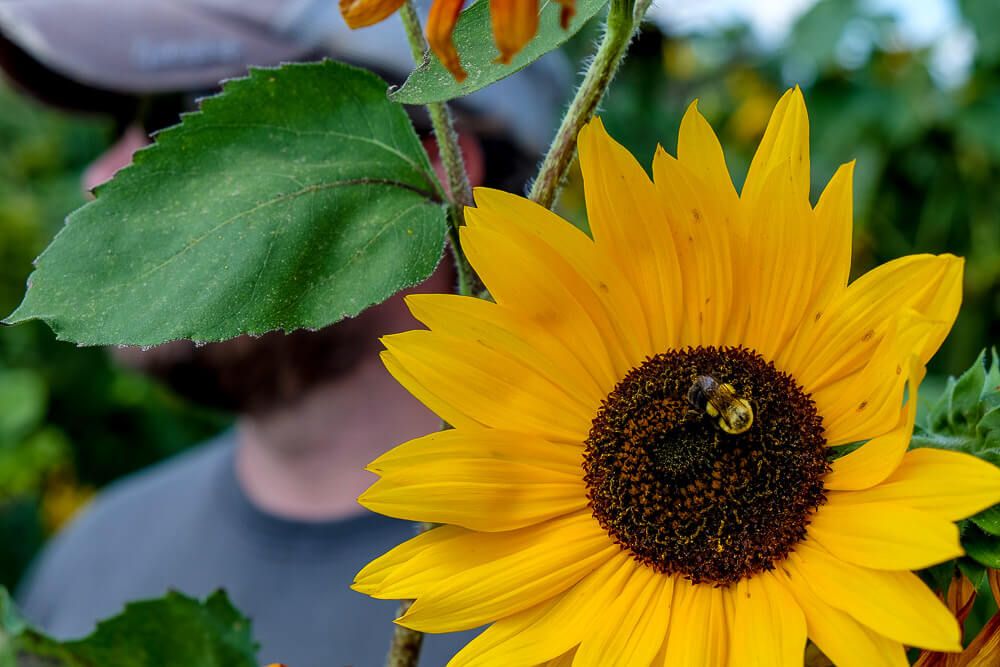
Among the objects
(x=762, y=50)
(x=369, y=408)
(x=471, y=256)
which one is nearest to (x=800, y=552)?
(x=471, y=256)

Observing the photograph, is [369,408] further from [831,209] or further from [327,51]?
[831,209]

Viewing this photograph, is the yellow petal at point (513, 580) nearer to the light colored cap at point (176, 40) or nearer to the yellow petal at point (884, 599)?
the yellow petal at point (884, 599)

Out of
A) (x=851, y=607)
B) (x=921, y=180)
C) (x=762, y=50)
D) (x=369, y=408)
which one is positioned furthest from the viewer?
(x=762, y=50)

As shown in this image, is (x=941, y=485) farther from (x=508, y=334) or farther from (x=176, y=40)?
(x=176, y=40)

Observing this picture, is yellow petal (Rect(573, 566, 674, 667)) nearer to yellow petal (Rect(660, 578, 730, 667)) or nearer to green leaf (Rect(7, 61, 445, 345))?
yellow petal (Rect(660, 578, 730, 667))

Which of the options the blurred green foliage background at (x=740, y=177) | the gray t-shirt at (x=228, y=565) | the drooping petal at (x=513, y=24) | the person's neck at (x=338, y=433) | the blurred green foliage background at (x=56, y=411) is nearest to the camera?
the drooping petal at (x=513, y=24)

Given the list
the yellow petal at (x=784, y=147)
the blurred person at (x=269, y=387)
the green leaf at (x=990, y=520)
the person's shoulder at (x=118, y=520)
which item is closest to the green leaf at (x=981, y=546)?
the green leaf at (x=990, y=520)
